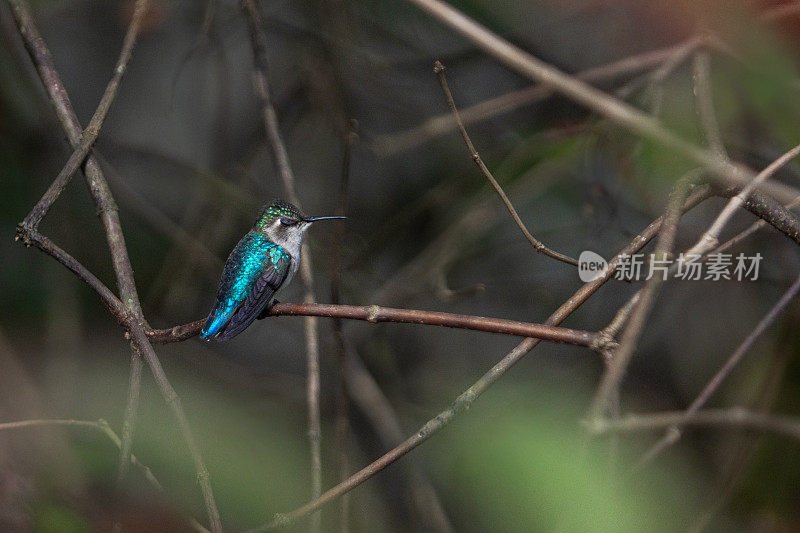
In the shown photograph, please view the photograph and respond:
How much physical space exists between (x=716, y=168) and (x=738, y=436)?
1.54 m

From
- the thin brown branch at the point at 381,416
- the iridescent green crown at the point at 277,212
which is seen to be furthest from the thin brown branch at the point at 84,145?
the thin brown branch at the point at 381,416

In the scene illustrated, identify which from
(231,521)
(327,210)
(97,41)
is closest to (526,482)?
(231,521)

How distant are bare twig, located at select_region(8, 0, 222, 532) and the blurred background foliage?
552mm

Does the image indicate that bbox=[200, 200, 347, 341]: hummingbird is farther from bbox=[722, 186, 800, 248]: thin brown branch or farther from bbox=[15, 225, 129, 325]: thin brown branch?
bbox=[722, 186, 800, 248]: thin brown branch

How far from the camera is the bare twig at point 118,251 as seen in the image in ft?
3.09

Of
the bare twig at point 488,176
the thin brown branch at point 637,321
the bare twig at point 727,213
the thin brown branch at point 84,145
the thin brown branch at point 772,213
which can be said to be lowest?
the thin brown branch at point 637,321

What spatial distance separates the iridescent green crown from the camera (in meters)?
1.61

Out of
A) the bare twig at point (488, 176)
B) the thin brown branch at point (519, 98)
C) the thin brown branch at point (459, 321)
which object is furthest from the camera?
the thin brown branch at point (519, 98)

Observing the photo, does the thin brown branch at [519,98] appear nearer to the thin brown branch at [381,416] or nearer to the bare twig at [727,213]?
the thin brown branch at [381,416]

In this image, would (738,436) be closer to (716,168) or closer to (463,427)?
(463,427)

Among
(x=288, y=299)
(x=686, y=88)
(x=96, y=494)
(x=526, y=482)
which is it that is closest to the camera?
(x=526, y=482)

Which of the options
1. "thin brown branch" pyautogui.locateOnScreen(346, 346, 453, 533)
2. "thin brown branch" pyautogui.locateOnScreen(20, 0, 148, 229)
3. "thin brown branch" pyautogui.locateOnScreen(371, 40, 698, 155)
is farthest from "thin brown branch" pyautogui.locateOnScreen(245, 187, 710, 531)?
"thin brown branch" pyautogui.locateOnScreen(346, 346, 453, 533)

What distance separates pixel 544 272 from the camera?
8.63 ft

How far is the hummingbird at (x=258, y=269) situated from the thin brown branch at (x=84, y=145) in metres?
0.33
